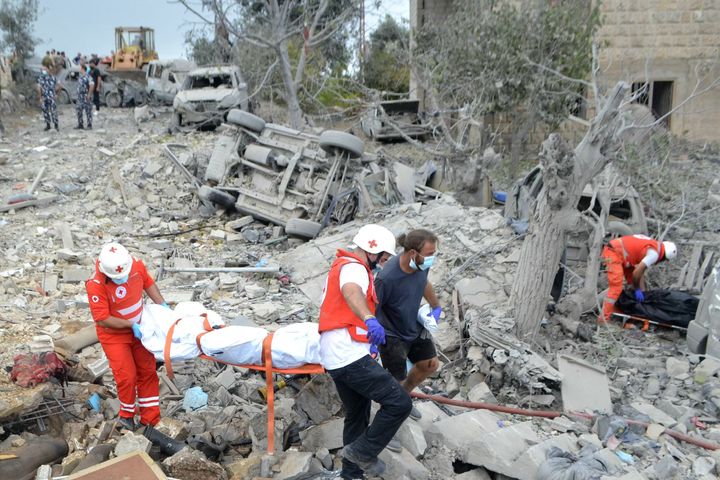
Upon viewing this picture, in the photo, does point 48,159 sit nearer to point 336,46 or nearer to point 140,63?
point 336,46

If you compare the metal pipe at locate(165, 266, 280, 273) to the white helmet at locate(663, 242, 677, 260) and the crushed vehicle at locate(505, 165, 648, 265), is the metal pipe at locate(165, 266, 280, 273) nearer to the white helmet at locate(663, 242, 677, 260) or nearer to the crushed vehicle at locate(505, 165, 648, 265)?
the crushed vehicle at locate(505, 165, 648, 265)

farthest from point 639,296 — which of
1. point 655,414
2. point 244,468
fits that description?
point 244,468

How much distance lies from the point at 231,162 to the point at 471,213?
15.1ft

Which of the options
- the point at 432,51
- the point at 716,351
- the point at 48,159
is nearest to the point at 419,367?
the point at 716,351

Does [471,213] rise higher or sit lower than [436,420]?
higher

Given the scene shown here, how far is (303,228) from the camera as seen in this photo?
10148 mm

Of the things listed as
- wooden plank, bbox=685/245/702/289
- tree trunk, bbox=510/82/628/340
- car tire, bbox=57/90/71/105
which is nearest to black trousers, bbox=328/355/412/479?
tree trunk, bbox=510/82/628/340

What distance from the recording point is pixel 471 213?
945 cm

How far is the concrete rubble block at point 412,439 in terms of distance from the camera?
14.5 ft

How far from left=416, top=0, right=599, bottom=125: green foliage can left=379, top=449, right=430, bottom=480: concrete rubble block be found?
28.8ft

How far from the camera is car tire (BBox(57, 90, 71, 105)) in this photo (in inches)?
985

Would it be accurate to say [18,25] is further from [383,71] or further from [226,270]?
[226,270]

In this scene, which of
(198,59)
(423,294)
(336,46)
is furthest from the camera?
(198,59)

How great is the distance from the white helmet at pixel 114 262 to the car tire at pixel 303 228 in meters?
5.63
